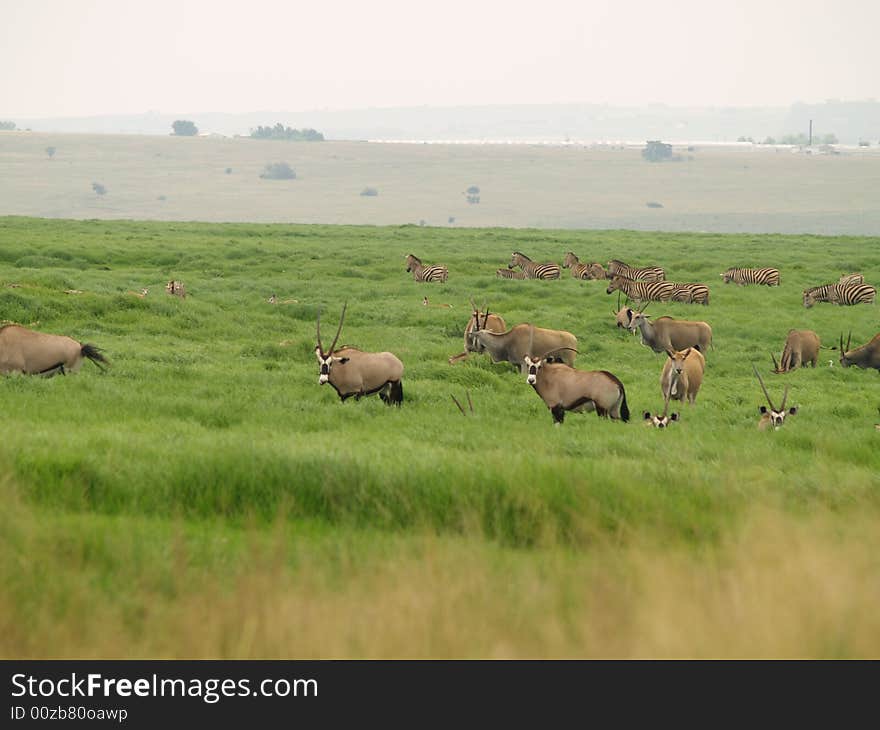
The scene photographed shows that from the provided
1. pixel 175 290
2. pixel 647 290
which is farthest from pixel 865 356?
pixel 175 290

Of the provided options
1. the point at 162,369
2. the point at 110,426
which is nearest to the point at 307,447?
the point at 110,426

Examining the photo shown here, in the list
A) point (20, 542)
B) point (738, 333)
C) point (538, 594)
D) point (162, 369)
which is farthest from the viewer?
point (738, 333)

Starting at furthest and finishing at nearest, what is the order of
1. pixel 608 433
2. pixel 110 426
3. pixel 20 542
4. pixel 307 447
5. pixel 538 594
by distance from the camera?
pixel 608 433 < pixel 110 426 < pixel 307 447 < pixel 20 542 < pixel 538 594

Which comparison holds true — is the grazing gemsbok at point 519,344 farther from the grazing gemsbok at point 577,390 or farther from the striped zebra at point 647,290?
the striped zebra at point 647,290

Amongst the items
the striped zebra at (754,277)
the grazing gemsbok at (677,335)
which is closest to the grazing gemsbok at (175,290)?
the grazing gemsbok at (677,335)

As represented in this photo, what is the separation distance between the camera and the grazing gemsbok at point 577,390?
15555 millimetres

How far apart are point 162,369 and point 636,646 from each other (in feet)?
43.9

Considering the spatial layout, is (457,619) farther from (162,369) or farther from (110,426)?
(162,369)

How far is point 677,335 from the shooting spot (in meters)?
25.2

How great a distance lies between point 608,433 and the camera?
45.7 ft

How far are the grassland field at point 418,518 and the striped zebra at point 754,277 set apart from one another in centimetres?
1787

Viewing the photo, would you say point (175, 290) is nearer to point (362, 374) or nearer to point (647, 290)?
point (647, 290)
